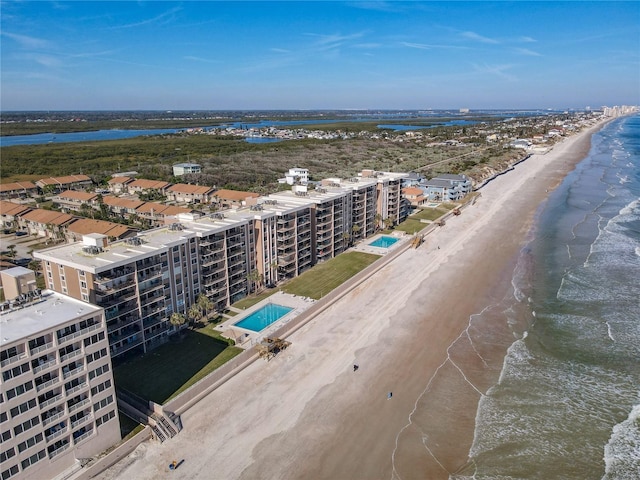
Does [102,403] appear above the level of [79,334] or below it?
below

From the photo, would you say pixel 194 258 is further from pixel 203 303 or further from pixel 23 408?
pixel 23 408

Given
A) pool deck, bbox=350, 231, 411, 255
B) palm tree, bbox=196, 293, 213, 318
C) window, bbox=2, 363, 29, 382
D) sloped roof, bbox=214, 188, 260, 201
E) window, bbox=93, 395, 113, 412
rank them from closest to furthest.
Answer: window, bbox=2, 363, 29, 382
window, bbox=93, 395, 113, 412
palm tree, bbox=196, 293, 213, 318
pool deck, bbox=350, 231, 411, 255
sloped roof, bbox=214, 188, 260, 201

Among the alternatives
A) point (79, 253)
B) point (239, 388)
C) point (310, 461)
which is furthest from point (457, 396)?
point (79, 253)

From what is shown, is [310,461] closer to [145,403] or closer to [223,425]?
[223,425]

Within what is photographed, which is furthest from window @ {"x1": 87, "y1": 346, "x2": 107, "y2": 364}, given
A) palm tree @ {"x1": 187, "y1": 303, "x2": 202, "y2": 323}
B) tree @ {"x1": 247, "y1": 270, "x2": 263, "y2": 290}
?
tree @ {"x1": 247, "y1": 270, "x2": 263, "y2": 290}

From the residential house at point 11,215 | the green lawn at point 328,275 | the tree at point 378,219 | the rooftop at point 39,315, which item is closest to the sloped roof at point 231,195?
the tree at point 378,219

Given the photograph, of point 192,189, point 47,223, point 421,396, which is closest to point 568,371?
point 421,396

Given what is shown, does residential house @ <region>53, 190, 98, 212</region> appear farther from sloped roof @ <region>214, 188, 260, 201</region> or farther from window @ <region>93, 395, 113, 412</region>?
window @ <region>93, 395, 113, 412</region>
